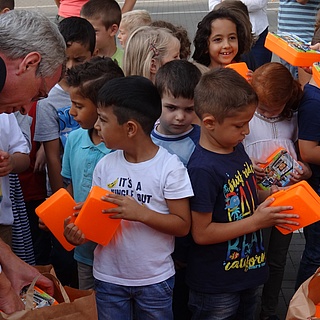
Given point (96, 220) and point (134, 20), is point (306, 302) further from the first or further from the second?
point (134, 20)

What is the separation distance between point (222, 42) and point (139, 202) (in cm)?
186

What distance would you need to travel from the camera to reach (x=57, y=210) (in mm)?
3012

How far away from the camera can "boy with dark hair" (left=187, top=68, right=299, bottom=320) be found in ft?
9.71

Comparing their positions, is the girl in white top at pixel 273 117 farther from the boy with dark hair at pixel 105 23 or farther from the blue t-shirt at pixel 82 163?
the boy with dark hair at pixel 105 23

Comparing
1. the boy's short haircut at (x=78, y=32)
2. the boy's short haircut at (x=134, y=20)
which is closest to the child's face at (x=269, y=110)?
the boy's short haircut at (x=78, y=32)

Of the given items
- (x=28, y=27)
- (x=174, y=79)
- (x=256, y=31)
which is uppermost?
(x=28, y=27)

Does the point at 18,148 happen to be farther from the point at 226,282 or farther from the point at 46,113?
the point at 226,282

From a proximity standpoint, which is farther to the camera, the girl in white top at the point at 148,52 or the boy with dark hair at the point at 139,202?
the girl in white top at the point at 148,52

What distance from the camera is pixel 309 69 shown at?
3.84 m

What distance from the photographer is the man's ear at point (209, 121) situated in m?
2.99

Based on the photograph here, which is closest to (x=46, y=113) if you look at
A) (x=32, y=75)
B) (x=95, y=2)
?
(x=32, y=75)

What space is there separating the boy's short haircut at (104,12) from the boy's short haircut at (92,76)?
1.73m

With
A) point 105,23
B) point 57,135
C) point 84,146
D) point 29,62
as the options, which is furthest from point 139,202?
point 105,23

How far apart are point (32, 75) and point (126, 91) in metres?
0.45
